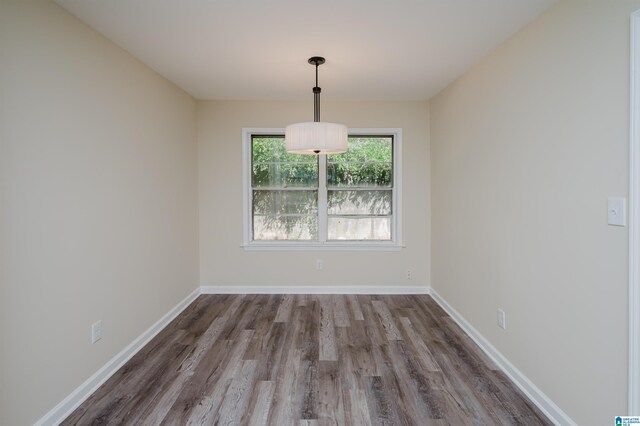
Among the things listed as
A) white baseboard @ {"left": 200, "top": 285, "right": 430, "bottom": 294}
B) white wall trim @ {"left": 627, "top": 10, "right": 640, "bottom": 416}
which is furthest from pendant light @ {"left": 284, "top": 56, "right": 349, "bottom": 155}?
white baseboard @ {"left": 200, "top": 285, "right": 430, "bottom": 294}

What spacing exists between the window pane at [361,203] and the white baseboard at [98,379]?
7.53ft

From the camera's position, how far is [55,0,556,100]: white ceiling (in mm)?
2057

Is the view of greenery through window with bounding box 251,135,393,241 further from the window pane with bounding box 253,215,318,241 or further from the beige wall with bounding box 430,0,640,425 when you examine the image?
the beige wall with bounding box 430,0,640,425

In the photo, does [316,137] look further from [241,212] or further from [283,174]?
[241,212]

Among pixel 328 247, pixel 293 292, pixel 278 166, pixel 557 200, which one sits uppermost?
pixel 278 166

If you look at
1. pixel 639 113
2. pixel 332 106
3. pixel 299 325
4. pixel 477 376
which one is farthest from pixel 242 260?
pixel 639 113

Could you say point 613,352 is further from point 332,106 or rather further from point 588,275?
point 332,106

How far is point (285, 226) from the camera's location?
442cm

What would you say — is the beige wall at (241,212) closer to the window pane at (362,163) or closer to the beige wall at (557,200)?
the window pane at (362,163)

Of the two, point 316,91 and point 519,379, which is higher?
point 316,91

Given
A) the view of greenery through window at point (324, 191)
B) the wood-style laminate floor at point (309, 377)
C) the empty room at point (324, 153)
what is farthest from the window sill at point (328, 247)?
the wood-style laminate floor at point (309, 377)

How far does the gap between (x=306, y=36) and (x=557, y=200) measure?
198cm

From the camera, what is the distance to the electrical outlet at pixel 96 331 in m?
2.29

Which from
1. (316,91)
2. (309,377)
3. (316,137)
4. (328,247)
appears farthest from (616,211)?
(328,247)
